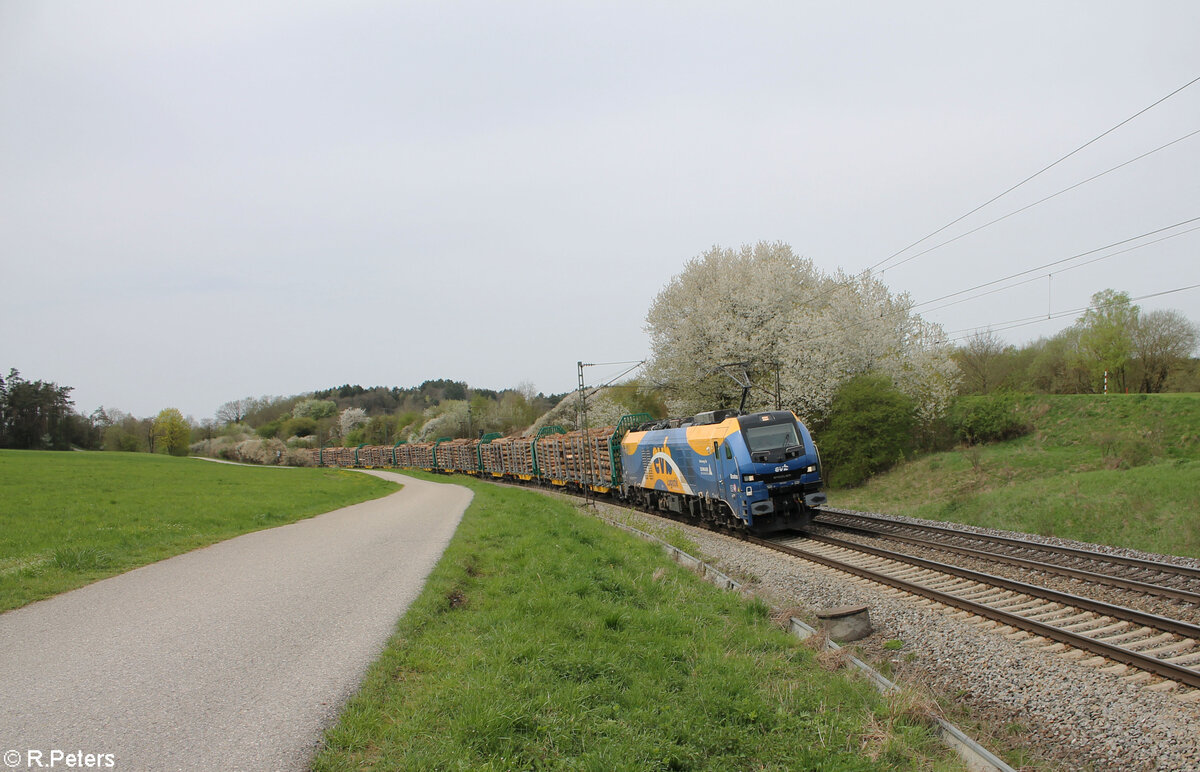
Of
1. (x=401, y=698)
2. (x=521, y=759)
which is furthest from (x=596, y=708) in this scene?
(x=401, y=698)

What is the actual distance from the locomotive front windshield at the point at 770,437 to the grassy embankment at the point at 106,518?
1207 cm

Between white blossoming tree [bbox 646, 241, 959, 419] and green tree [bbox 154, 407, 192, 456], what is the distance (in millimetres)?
72414

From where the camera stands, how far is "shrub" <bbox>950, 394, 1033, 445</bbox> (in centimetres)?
2666

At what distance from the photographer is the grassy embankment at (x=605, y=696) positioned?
439 cm

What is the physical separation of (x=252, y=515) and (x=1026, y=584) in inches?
680

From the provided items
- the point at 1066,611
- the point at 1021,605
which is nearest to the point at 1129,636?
the point at 1066,611

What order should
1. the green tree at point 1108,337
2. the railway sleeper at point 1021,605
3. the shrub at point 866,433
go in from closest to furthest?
1. the railway sleeper at point 1021,605
2. the shrub at point 866,433
3. the green tree at point 1108,337

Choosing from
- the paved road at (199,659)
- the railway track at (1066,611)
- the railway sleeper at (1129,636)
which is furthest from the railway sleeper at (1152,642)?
the paved road at (199,659)

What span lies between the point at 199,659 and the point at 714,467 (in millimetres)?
12811

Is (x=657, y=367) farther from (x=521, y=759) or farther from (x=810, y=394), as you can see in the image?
(x=521, y=759)

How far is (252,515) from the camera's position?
675 inches

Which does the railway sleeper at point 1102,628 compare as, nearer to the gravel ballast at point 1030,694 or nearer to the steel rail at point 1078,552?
the gravel ballast at point 1030,694

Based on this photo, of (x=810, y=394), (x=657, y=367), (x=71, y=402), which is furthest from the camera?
(x=71, y=402)

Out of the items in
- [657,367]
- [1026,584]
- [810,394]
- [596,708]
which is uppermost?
[657,367]
